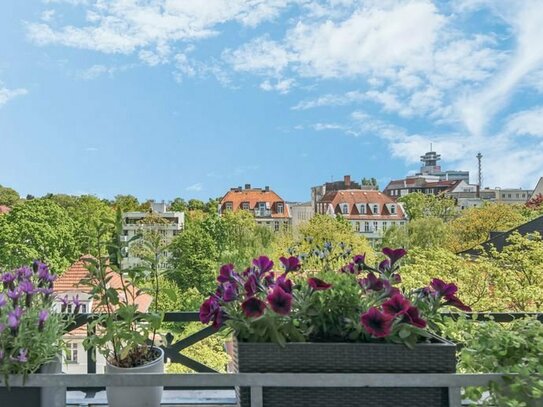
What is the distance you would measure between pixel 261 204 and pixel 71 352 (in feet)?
102

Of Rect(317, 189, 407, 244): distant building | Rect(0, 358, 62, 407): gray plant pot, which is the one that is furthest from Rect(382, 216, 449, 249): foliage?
Rect(0, 358, 62, 407): gray plant pot

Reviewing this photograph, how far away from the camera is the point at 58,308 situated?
1.21 metres

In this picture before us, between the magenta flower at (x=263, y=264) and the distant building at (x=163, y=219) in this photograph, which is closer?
the magenta flower at (x=263, y=264)

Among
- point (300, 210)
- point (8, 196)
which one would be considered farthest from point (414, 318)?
point (300, 210)

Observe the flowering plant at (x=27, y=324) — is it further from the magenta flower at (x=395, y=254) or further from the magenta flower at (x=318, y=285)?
the magenta flower at (x=395, y=254)

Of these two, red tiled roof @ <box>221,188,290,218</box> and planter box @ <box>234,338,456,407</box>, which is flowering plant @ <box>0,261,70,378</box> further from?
red tiled roof @ <box>221,188,290,218</box>

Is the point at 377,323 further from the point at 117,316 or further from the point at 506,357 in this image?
the point at 117,316

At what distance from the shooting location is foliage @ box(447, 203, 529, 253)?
17.2 metres

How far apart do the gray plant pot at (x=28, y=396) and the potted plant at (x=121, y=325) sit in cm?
13

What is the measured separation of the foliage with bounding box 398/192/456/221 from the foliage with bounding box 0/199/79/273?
17.8 metres

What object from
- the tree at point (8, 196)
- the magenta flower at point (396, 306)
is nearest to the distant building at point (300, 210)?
the tree at point (8, 196)

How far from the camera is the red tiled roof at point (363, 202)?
2706 cm

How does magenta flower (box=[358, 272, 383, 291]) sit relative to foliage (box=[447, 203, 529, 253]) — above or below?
below

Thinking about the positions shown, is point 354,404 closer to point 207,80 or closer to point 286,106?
point 207,80
